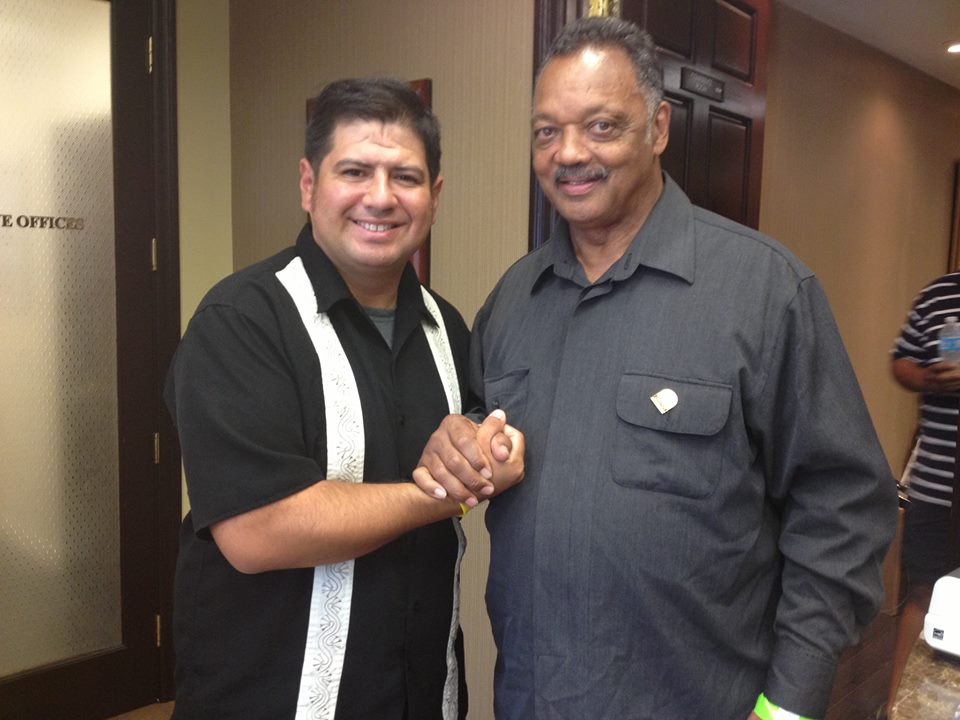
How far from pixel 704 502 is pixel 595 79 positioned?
634 millimetres

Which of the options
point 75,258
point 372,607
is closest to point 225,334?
Answer: point 372,607

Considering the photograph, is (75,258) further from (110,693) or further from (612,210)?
(612,210)

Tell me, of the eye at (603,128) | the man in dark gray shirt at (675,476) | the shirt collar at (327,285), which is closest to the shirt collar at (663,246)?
the man in dark gray shirt at (675,476)

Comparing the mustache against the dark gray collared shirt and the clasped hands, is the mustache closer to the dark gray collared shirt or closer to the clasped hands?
the dark gray collared shirt

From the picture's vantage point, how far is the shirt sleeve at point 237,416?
1.16 meters

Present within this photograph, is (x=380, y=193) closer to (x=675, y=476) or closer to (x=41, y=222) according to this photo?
(x=675, y=476)

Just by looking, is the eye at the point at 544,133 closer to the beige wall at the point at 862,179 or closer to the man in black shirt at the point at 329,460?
the man in black shirt at the point at 329,460

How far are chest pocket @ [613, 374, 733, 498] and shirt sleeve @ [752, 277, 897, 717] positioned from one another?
0.07 metres

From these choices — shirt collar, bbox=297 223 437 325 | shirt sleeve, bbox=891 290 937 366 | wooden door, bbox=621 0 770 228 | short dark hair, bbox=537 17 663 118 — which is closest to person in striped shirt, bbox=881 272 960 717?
shirt sleeve, bbox=891 290 937 366

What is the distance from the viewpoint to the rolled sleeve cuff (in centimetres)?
114

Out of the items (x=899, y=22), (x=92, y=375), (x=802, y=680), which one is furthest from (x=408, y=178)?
(x=899, y=22)

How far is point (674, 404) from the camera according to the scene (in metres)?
1.16

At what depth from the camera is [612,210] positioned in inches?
50.4

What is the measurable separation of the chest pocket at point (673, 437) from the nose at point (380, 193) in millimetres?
483
